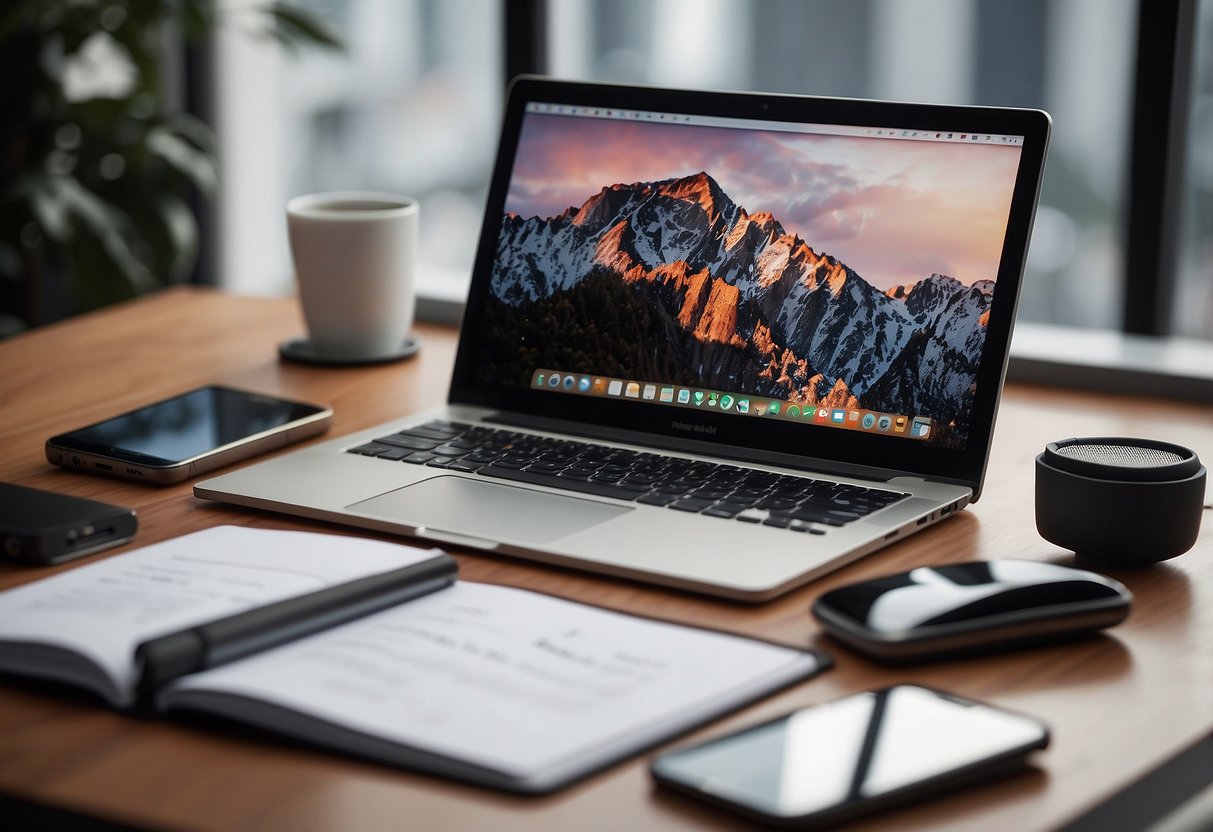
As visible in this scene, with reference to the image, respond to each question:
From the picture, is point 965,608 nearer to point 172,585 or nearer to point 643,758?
point 643,758

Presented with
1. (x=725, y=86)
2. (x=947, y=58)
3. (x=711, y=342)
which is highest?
(x=947, y=58)

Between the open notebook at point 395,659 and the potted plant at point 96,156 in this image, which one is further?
the potted plant at point 96,156

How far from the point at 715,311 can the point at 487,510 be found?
0.27m

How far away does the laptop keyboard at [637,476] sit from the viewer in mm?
963

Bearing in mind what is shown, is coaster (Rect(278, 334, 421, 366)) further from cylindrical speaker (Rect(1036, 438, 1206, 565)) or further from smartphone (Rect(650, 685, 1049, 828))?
smartphone (Rect(650, 685, 1049, 828))

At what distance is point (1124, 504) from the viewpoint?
88 cm

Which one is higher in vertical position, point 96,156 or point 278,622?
point 96,156

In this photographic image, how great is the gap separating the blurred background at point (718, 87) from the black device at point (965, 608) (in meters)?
0.37

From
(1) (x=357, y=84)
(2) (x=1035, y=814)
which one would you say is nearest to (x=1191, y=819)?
(2) (x=1035, y=814)

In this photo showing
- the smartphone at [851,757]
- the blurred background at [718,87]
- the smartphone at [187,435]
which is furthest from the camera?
the blurred background at [718,87]

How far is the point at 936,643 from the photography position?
29.4 inches

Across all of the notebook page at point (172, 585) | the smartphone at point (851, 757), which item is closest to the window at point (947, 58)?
the notebook page at point (172, 585)

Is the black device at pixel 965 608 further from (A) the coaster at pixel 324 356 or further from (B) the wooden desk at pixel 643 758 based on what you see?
(A) the coaster at pixel 324 356

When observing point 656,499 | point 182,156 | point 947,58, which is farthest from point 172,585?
point 947,58
